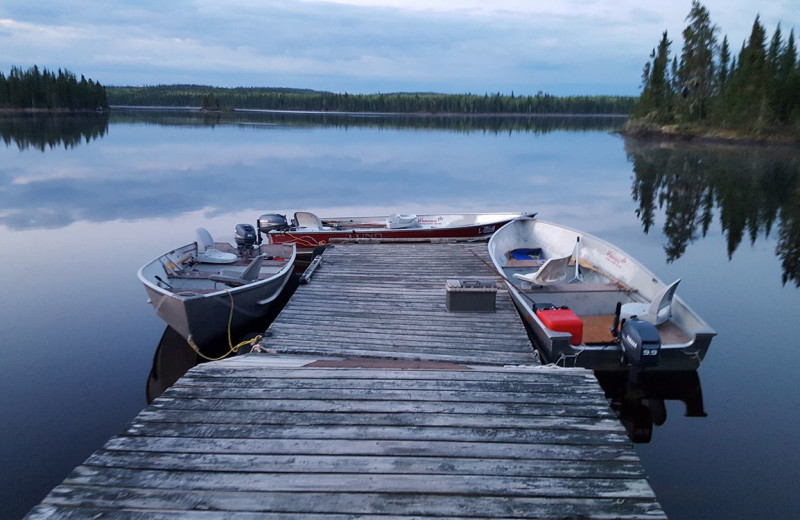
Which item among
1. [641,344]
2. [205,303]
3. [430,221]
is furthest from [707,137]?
[205,303]

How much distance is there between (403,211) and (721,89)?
176 feet

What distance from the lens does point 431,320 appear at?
7883mm

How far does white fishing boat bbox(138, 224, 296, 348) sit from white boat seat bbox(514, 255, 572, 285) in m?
4.71

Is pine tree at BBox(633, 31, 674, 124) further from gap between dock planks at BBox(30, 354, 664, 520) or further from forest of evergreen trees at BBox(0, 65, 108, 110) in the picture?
forest of evergreen trees at BBox(0, 65, 108, 110)

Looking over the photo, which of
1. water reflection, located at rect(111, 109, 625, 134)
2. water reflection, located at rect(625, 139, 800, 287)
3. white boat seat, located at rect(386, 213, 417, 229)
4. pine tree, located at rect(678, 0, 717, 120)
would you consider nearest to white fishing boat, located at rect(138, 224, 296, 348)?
white boat seat, located at rect(386, 213, 417, 229)

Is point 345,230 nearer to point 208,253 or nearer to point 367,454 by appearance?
point 208,253

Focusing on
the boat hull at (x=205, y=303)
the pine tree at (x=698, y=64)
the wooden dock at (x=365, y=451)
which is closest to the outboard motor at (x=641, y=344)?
the wooden dock at (x=365, y=451)

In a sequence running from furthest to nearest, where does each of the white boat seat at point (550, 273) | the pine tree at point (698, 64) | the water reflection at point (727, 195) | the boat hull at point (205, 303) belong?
the pine tree at point (698, 64) → the water reflection at point (727, 195) → the white boat seat at point (550, 273) → the boat hull at point (205, 303)

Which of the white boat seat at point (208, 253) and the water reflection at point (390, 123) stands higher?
the water reflection at point (390, 123)

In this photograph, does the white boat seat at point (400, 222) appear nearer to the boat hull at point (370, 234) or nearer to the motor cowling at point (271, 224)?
the boat hull at point (370, 234)

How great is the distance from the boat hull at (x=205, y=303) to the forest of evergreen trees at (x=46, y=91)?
380ft

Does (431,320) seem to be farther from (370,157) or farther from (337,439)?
(370,157)

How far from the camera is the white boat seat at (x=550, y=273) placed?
901 centimetres

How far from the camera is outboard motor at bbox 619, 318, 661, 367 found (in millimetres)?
6234
